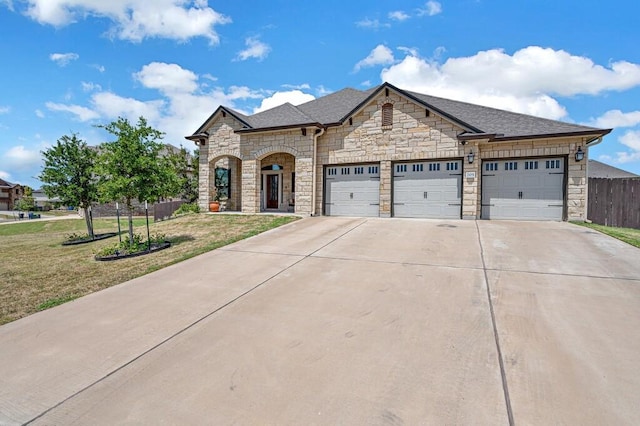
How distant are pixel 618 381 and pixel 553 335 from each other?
2.42ft

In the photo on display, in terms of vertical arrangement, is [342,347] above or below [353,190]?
below

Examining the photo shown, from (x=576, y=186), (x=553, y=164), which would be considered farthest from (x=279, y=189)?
(x=576, y=186)

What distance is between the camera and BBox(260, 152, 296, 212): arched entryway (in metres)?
16.2

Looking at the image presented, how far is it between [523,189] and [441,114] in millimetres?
4121

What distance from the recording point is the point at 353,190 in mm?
13531

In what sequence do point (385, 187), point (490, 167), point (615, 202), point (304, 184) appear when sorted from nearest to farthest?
point (615, 202) < point (490, 167) < point (385, 187) < point (304, 184)

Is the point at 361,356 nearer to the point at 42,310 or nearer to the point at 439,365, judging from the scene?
the point at 439,365

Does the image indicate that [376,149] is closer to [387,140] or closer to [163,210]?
[387,140]

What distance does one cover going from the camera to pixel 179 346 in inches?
131

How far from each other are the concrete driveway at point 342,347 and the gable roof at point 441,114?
6.59 meters

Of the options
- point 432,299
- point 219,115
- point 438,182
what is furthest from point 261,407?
Result: point 219,115

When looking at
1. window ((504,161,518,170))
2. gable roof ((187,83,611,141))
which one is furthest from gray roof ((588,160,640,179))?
window ((504,161,518,170))

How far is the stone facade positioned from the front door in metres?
1.04

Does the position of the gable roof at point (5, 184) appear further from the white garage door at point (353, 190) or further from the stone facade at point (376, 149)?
the white garage door at point (353, 190)
